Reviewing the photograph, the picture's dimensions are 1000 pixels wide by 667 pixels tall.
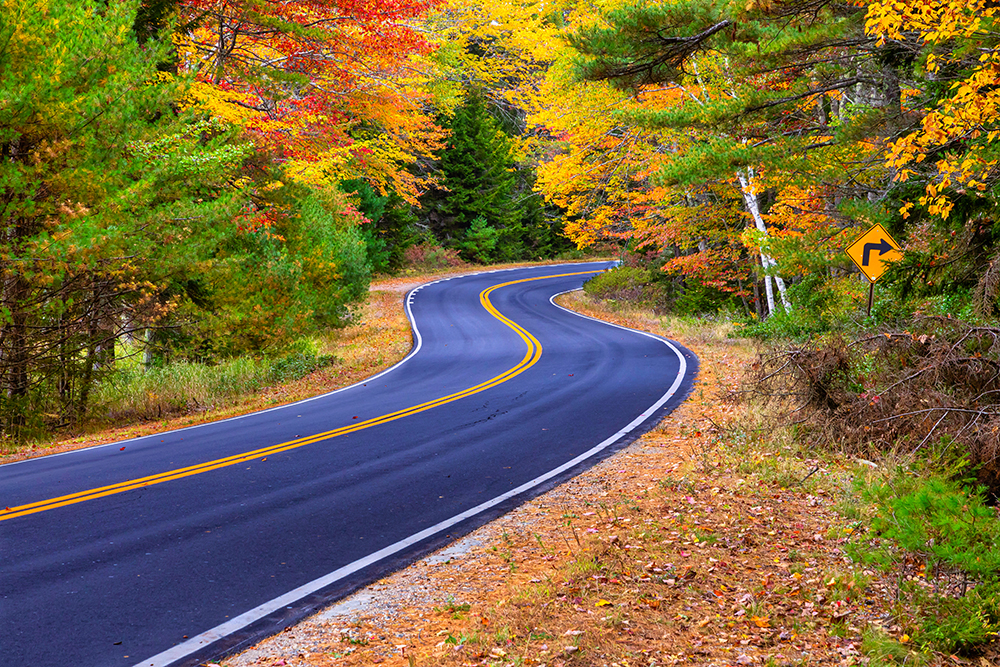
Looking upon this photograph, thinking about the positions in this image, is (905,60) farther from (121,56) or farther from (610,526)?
(121,56)

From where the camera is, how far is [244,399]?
17266 mm

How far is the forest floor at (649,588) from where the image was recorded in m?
5.11

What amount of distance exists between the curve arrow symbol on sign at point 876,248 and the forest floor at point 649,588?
3486 millimetres

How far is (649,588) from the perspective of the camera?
19.9ft

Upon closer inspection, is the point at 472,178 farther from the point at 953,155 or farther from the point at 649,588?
the point at 649,588

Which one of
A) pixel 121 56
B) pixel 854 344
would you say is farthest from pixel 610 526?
pixel 121 56

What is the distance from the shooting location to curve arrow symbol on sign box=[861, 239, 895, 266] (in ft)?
36.9

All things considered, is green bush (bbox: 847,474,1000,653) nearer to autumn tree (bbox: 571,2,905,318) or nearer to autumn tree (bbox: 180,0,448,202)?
autumn tree (bbox: 571,2,905,318)

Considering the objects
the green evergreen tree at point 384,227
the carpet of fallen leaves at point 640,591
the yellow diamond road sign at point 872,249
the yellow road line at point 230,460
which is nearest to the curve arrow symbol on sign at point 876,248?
the yellow diamond road sign at point 872,249

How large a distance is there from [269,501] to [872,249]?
368 inches

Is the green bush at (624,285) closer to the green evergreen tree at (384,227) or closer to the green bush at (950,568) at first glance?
the green evergreen tree at (384,227)

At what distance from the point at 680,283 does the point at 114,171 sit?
961 inches

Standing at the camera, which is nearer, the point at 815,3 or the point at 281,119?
the point at 815,3

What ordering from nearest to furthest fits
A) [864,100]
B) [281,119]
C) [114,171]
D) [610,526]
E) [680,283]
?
1. [610,526]
2. [114,171]
3. [864,100]
4. [281,119]
5. [680,283]
